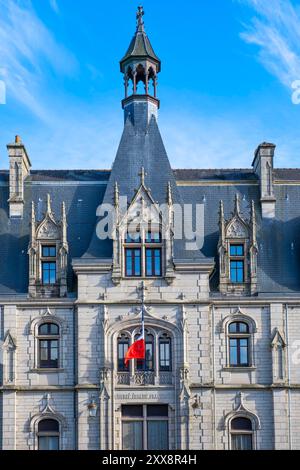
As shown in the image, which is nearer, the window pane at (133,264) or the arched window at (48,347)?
the arched window at (48,347)

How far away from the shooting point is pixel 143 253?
3118 inches

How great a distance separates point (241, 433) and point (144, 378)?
5.94 meters

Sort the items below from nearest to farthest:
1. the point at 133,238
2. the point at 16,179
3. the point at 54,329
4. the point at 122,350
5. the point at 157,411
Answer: the point at 157,411, the point at 122,350, the point at 54,329, the point at 133,238, the point at 16,179

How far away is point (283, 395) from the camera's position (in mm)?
77750

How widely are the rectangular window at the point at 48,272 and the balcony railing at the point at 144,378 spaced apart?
21.4ft

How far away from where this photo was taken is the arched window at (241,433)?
254 ft

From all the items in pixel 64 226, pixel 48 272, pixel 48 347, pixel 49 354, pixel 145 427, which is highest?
pixel 64 226

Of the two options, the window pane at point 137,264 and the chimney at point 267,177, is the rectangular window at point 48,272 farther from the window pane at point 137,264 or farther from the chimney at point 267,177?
the chimney at point 267,177

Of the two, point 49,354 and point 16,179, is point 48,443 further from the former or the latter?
point 16,179

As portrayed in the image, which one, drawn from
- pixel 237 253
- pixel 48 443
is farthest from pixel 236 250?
pixel 48 443

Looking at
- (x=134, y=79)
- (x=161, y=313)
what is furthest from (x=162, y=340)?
(x=134, y=79)

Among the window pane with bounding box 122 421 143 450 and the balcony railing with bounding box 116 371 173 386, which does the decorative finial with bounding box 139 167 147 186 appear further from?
the window pane with bounding box 122 421 143 450

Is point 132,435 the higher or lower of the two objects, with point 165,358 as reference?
lower

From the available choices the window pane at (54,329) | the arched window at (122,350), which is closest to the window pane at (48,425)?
the arched window at (122,350)
